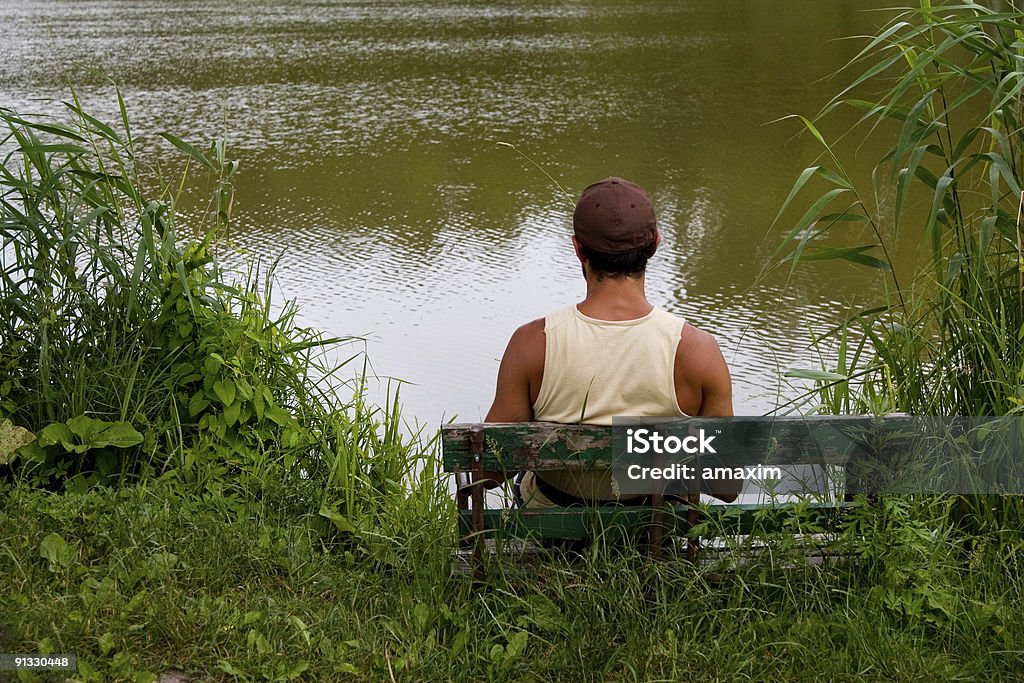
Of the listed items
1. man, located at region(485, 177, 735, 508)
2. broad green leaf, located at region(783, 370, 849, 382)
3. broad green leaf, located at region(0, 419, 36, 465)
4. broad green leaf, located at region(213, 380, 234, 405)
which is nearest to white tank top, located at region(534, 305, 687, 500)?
man, located at region(485, 177, 735, 508)

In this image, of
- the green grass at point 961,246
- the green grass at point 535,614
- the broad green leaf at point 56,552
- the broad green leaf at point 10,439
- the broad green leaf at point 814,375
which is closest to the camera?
the green grass at point 535,614

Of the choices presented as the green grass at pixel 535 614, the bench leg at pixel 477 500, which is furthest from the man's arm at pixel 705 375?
the bench leg at pixel 477 500

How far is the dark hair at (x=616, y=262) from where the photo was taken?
7.64 ft

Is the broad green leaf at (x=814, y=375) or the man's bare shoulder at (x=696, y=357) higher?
the man's bare shoulder at (x=696, y=357)

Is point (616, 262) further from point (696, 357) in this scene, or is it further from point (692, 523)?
point (692, 523)

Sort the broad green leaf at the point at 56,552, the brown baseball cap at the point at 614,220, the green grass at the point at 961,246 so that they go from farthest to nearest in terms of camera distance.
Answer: the green grass at the point at 961,246 < the broad green leaf at the point at 56,552 < the brown baseball cap at the point at 614,220

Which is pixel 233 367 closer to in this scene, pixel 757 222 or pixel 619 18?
pixel 757 222

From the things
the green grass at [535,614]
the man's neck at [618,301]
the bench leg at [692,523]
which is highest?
the man's neck at [618,301]

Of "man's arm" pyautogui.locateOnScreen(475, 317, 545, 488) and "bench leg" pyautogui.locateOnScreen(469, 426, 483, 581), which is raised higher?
"man's arm" pyautogui.locateOnScreen(475, 317, 545, 488)

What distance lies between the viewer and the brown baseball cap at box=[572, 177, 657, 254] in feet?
7.58

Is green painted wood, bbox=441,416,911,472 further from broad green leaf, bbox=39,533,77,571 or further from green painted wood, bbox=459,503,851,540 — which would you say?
broad green leaf, bbox=39,533,77,571

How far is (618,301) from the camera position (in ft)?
7.71

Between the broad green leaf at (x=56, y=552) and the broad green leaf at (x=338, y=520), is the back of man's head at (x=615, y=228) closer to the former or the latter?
the broad green leaf at (x=338, y=520)

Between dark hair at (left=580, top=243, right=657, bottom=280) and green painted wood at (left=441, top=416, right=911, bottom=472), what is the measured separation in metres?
0.31
